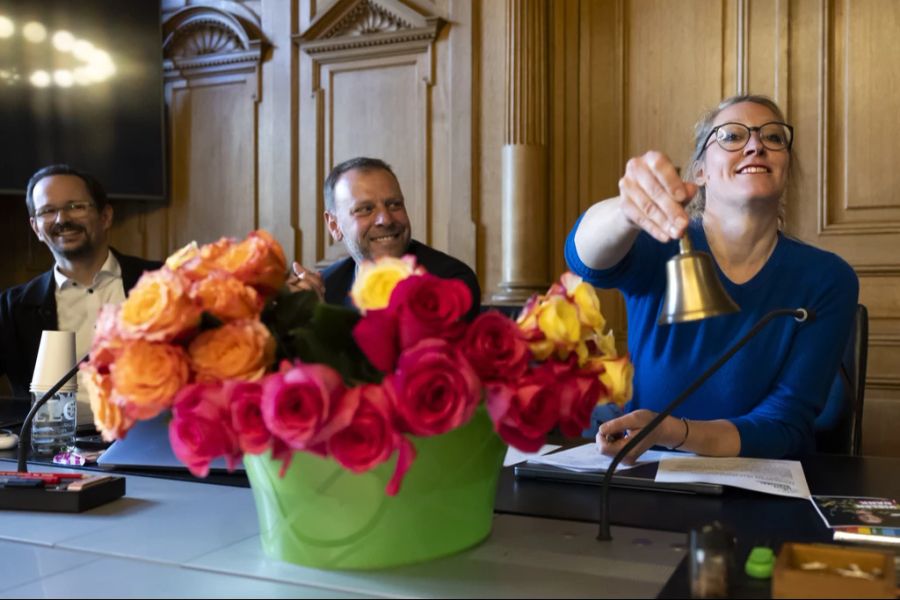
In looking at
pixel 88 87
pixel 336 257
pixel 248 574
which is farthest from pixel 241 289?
pixel 88 87

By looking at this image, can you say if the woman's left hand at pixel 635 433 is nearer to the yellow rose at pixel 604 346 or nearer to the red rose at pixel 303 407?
the yellow rose at pixel 604 346

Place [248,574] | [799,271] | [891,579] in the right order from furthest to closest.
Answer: [799,271]
[248,574]
[891,579]

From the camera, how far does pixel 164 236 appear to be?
13.9ft

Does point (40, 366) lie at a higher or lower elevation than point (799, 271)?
lower

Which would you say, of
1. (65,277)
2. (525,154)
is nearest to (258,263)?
(65,277)

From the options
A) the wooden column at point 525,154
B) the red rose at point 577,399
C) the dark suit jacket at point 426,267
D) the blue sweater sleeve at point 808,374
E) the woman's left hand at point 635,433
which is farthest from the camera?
the wooden column at point 525,154

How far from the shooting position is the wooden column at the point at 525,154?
3.30 meters

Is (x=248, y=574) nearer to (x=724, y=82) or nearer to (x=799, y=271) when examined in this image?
(x=799, y=271)

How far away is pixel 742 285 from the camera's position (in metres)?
1.76

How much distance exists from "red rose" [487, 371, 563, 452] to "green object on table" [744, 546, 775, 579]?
0.76ft

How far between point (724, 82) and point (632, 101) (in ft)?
1.06

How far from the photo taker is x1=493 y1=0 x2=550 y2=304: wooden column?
330 centimetres

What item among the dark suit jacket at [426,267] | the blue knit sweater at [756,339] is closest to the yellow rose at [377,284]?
the blue knit sweater at [756,339]

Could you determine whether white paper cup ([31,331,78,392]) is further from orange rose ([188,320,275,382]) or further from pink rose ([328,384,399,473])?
pink rose ([328,384,399,473])
